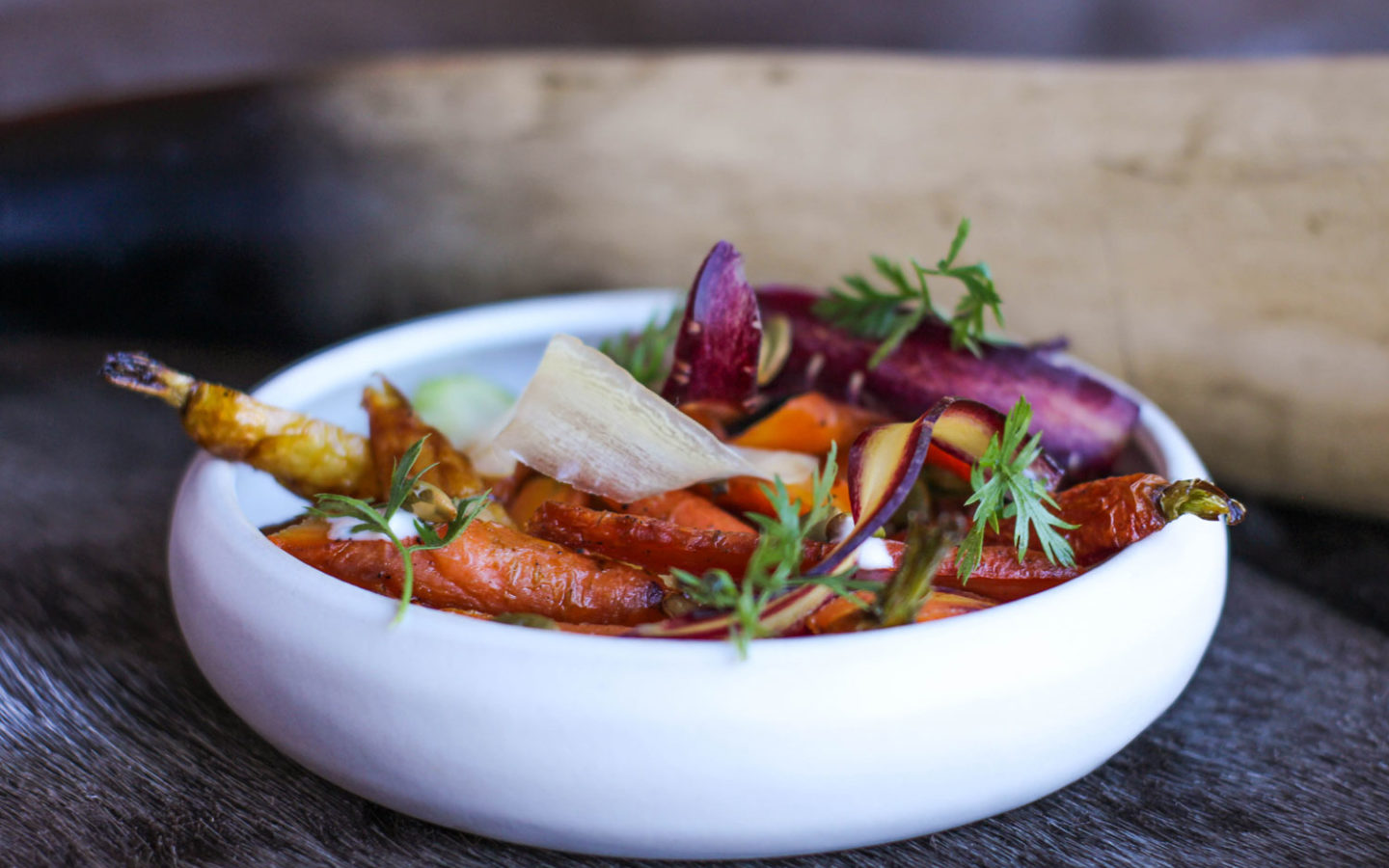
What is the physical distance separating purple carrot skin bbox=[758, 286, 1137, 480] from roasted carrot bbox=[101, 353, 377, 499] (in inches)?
14.5

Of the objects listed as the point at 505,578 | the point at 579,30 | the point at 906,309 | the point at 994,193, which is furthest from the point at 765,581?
the point at 579,30

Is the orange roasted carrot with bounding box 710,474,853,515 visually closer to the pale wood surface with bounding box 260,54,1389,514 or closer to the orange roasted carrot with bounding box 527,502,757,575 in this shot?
the orange roasted carrot with bounding box 527,502,757,575

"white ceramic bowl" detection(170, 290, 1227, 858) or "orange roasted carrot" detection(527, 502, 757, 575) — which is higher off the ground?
"orange roasted carrot" detection(527, 502, 757, 575)

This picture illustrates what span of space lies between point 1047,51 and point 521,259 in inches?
43.1

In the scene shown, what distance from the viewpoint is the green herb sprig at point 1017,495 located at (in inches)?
24.5

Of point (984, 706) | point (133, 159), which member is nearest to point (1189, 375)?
point (984, 706)

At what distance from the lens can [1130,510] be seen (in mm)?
648

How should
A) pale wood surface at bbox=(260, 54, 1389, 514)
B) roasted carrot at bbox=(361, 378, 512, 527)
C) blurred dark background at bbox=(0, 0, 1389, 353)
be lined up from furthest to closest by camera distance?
blurred dark background at bbox=(0, 0, 1389, 353) → pale wood surface at bbox=(260, 54, 1389, 514) → roasted carrot at bbox=(361, 378, 512, 527)

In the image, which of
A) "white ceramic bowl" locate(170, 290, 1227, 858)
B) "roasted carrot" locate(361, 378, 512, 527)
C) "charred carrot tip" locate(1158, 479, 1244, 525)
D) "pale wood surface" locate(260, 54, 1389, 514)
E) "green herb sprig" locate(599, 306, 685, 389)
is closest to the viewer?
"white ceramic bowl" locate(170, 290, 1227, 858)

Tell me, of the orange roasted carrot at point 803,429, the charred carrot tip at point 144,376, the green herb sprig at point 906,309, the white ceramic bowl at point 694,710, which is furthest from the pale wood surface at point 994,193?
the charred carrot tip at point 144,376

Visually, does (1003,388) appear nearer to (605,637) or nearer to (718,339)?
(718,339)

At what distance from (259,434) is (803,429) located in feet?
1.18

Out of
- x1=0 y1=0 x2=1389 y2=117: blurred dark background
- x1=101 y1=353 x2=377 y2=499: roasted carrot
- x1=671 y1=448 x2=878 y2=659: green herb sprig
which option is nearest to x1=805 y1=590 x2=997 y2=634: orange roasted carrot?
x1=671 y1=448 x2=878 y2=659: green herb sprig

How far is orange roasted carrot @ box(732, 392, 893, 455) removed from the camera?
2.56 feet
